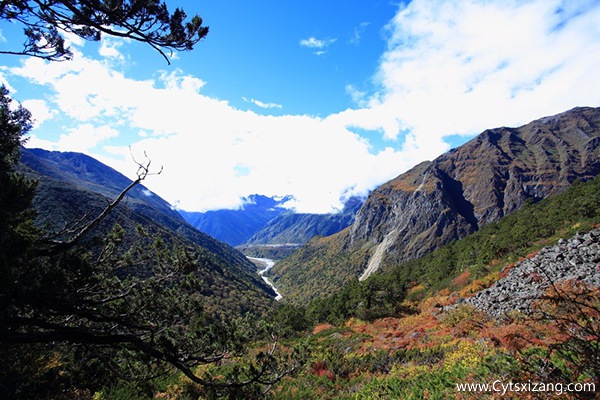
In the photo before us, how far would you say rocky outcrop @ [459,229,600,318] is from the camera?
1925 cm

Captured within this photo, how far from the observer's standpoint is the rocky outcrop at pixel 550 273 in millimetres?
19250

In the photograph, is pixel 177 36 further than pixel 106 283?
No

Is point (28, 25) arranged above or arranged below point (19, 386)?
above

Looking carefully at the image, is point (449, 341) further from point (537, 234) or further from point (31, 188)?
point (537, 234)

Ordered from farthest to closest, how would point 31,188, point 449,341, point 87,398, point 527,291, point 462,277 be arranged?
point 462,277 → point 527,291 → point 449,341 → point 87,398 → point 31,188

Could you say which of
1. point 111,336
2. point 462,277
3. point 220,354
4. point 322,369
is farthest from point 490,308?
point 111,336

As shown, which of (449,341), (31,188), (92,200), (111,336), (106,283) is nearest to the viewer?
(31,188)

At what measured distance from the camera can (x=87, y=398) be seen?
857 cm

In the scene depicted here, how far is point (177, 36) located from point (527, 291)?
25347mm

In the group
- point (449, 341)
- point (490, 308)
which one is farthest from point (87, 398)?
point (490, 308)

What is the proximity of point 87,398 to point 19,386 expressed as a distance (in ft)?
6.09

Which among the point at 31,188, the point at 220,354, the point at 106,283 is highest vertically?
the point at 31,188

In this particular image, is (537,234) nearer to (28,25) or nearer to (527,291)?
Result: (527,291)

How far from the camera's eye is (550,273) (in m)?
21.5
